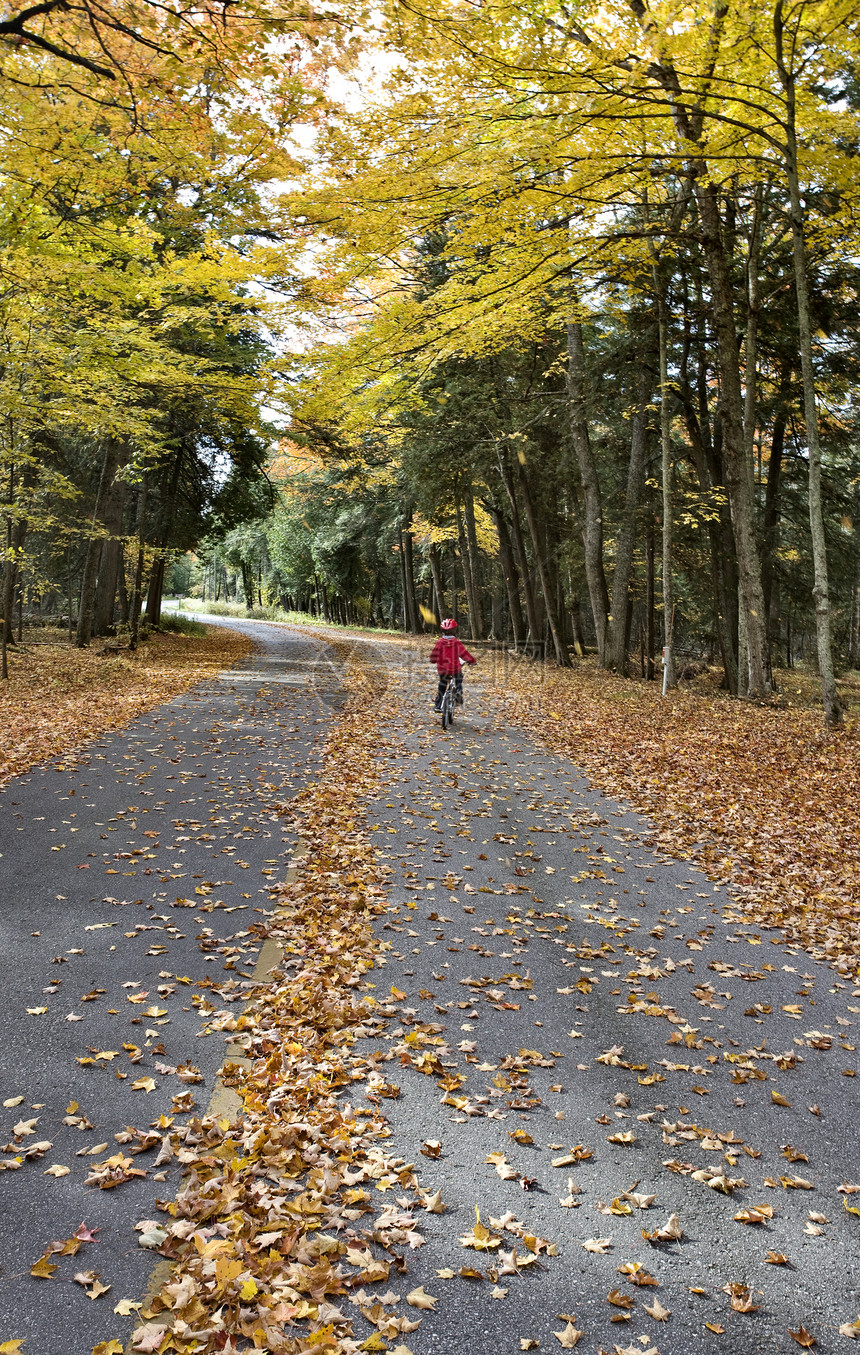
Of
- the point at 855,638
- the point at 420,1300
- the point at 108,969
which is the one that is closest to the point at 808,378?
the point at 108,969

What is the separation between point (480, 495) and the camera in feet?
95.6

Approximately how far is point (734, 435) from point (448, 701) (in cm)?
725

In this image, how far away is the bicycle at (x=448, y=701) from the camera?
14.8 meters

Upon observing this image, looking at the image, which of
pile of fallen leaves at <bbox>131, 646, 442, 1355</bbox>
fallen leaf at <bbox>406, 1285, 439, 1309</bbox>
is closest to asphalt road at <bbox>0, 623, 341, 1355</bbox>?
pile of fallen leaves at <bbox>131, 646, 442, 1355</bbox>

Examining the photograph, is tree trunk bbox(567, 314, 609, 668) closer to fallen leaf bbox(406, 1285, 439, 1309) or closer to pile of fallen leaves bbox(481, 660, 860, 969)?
pile of fallen leaves bbox(481, 660, 860, 969)

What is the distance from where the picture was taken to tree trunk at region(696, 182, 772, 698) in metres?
15.1

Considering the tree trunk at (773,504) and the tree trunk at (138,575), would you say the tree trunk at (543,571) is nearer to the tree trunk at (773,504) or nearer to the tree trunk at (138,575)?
the tree trunk at (773,504)

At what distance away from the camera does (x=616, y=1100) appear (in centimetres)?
440

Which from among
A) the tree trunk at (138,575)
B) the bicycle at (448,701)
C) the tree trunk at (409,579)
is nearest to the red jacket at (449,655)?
the bicycle at (448,701)

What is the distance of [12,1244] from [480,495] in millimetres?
27565

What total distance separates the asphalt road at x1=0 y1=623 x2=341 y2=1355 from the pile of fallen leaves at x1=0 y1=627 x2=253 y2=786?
2.52ft

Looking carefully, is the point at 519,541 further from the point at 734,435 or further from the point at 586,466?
the point at 734,435

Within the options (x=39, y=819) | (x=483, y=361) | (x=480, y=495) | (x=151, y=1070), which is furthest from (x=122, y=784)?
(x=480, y=495)

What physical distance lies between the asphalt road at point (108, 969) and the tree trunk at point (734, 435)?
29.3ft
